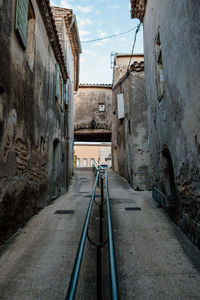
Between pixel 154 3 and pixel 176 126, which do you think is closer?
pixel 176 126

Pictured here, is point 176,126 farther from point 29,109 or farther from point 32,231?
point 32,231

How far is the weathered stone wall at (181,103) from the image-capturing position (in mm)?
3234

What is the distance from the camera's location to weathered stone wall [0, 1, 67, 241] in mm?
3522

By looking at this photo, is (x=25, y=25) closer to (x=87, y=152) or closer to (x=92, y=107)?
(x=92, y=107)

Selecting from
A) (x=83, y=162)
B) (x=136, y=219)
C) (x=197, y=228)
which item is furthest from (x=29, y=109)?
(x=83, y=162)

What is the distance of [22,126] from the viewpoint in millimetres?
4340

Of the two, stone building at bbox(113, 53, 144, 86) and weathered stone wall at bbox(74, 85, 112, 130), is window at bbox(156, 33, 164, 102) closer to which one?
stone building at bbox(113, 53, 144, 86)

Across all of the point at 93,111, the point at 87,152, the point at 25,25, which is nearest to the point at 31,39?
the point at 25,25

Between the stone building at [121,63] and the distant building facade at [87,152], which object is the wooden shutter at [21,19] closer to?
the stone building at [121,63]

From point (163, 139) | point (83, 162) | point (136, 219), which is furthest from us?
point (83, 162)

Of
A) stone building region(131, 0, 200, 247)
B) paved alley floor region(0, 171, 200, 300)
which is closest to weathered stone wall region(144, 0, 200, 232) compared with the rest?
stone building region(131, 0, 200, 247)

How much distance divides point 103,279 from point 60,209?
3.23 metres

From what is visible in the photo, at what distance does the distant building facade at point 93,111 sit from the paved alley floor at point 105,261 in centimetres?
1424

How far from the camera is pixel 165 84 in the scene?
16.2ft
